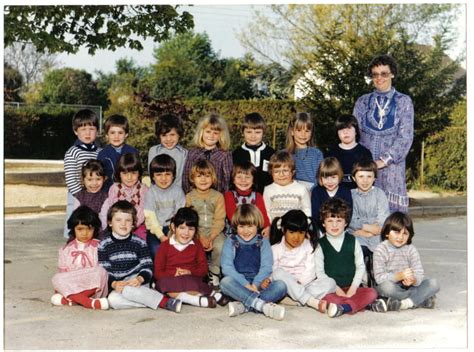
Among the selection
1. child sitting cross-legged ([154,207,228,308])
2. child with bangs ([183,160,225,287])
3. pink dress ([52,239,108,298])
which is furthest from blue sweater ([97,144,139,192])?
child sitting cross-legged ([154,207,228,308])

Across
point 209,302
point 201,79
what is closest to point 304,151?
point 209,302

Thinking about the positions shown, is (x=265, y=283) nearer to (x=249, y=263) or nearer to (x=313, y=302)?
(x=249, y=263)

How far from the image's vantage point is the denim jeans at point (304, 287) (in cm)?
557

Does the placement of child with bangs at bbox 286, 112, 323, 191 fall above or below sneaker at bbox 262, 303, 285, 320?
above

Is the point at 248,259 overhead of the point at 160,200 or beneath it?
beneath

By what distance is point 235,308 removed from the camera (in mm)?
5324

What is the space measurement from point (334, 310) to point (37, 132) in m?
21.1

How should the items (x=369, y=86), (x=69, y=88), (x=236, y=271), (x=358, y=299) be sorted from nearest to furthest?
1. (x=358, y=299)
2. (x=236, y=271)
3. (x=369, y=86)
4. (x=69, y=88)

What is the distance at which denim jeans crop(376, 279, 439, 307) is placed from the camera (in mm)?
5648

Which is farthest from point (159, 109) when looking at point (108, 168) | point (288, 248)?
point (288, 248)

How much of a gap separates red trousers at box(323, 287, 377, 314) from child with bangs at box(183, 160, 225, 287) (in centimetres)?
112

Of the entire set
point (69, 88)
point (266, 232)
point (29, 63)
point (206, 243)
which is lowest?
point (206, 243)

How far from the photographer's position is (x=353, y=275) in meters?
5.73

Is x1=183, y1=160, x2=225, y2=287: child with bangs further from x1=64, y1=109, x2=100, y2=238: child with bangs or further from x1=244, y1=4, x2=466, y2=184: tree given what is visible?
x1=244, y1=4, x2=466, y2=184: tree
